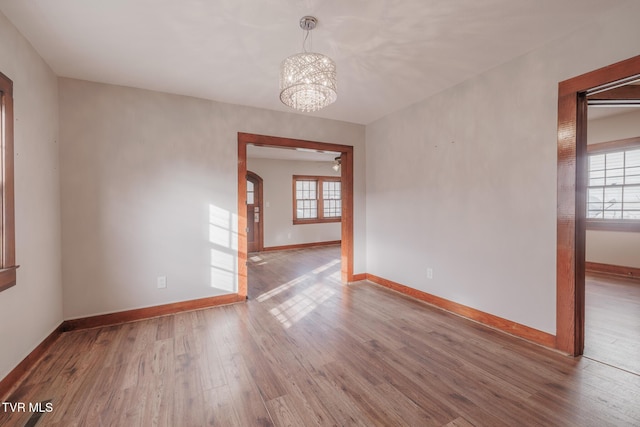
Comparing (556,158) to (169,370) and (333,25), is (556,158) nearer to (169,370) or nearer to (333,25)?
(333,25)

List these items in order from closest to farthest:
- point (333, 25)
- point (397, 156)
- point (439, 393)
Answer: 1. point (439, 393)
2. point (333, 25)
3. point (397, 156)

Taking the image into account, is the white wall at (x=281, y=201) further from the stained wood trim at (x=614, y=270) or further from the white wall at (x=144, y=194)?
the stained wood trim at (x=614, y=270)

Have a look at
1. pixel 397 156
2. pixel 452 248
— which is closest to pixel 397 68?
pixel 397 156

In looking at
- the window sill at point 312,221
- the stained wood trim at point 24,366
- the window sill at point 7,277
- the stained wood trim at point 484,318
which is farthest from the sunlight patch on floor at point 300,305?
the window sill at point 312,221

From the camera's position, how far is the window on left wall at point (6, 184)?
6.05 ft

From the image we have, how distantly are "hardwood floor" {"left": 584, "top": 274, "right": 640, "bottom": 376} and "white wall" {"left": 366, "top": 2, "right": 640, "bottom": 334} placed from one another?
0.47 meters

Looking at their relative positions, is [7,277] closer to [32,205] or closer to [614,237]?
[32,205]

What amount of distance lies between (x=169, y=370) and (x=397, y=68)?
10.9 ft

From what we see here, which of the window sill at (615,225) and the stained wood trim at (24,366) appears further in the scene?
the window sill at (615,225)

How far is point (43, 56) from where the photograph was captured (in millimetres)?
2383

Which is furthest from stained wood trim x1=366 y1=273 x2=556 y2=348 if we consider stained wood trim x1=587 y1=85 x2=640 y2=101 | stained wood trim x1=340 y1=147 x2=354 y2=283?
stained wood trim x1=587 y1=85 x2=640 y2=101

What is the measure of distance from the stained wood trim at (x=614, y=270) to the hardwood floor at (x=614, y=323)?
248mm

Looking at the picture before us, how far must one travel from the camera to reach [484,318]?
2.82 meters

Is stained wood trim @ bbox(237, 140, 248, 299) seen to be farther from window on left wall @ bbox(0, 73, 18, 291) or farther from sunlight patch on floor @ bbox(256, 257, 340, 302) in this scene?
window on left wall @ bbox(0, 73, 18, 291)
